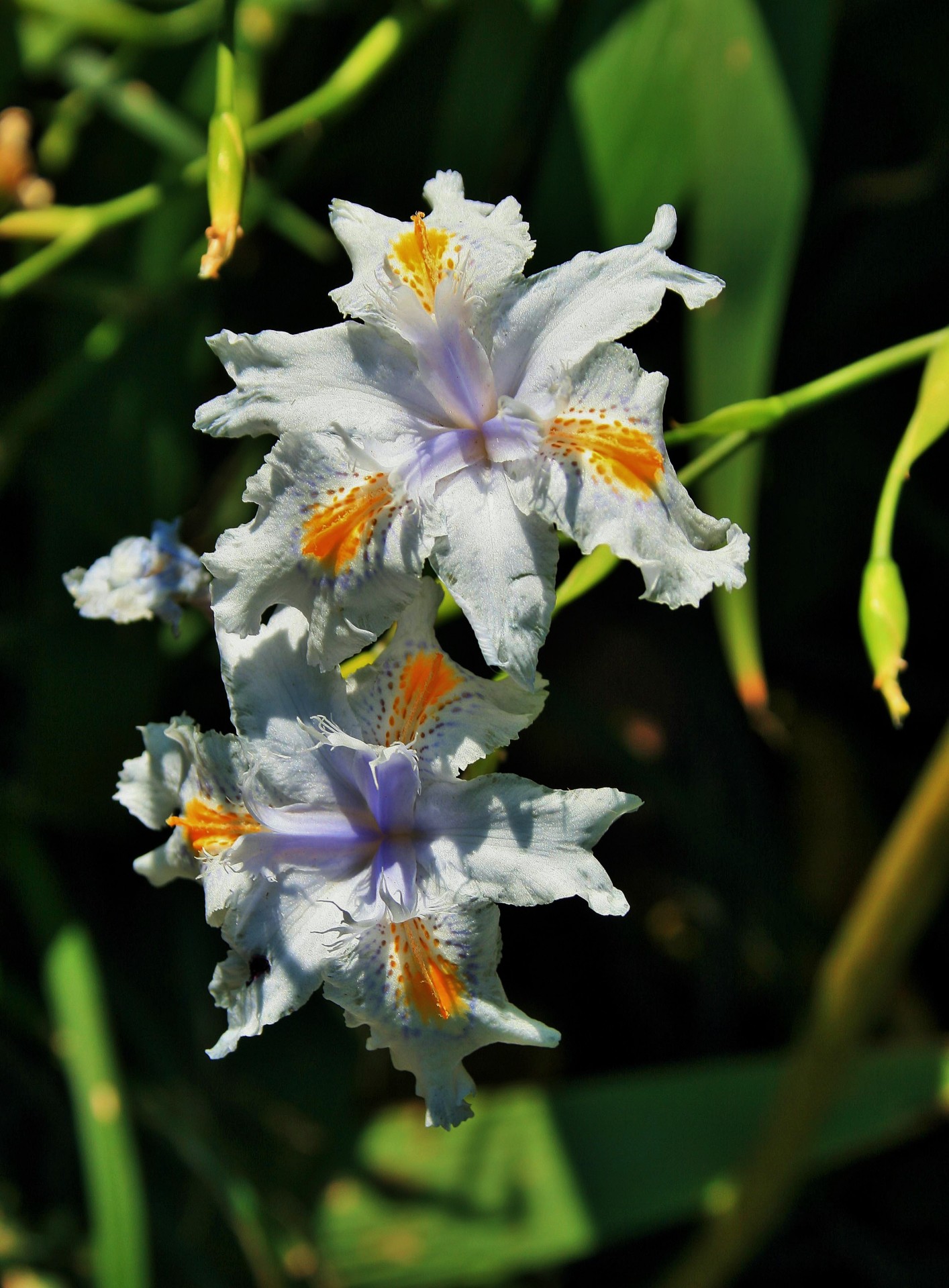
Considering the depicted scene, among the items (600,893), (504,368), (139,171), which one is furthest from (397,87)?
(600,893)

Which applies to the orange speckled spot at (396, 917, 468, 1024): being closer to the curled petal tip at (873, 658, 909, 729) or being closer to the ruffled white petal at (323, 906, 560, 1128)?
the ruffled white petal at (323, 906, 560, 1128)

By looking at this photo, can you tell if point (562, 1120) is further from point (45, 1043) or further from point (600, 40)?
point (600, 40)

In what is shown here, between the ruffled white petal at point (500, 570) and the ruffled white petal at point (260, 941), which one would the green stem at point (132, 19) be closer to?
the ruffled white petal at point (500, 570)

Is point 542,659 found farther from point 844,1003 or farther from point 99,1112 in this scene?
point 99,1112

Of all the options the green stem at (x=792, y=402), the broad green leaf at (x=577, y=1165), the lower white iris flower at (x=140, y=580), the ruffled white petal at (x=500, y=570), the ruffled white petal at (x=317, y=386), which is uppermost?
the ruffled white petal at (x=317, y=386)

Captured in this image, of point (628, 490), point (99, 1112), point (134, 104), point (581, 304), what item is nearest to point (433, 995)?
point (628, 490)

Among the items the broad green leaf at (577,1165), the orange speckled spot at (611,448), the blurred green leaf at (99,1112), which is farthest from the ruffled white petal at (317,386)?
the broad green leaf at (577,1165)

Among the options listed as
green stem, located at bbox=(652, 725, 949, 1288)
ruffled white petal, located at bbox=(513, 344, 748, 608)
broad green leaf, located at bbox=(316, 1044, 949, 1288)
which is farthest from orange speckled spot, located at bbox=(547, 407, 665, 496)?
broad green leaf, located at bbox=(316, 1044, 949, 1288)
